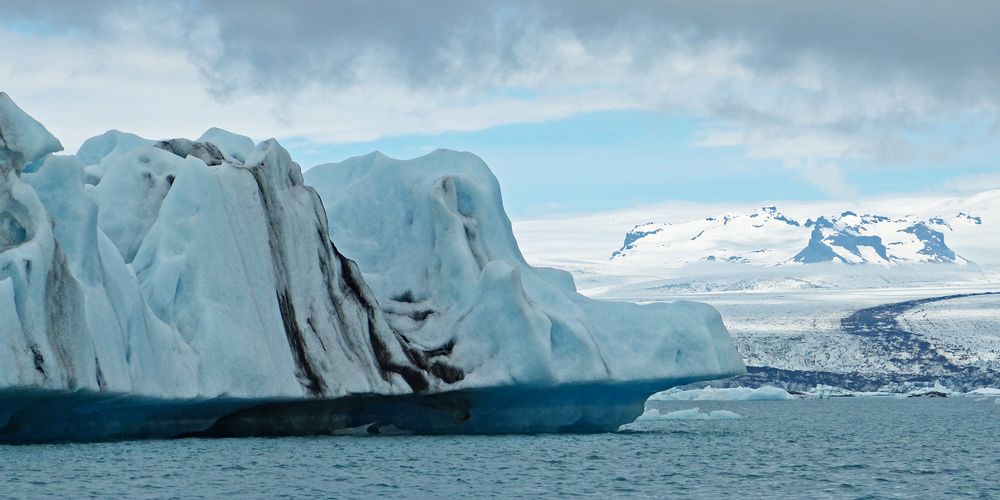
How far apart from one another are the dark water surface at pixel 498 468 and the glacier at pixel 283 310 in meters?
0.99

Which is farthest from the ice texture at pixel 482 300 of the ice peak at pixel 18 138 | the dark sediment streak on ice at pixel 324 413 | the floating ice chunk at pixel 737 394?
the floating ice chunk at pixel 737 394

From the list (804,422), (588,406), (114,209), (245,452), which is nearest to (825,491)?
(245,452)

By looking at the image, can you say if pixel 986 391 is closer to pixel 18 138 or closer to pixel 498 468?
pixel 498 468

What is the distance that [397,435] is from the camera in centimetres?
3784

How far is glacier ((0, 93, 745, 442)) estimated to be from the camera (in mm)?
26625

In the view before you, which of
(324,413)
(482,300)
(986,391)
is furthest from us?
(986,391)

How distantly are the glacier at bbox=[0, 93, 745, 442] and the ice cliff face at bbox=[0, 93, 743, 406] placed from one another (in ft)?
0.16

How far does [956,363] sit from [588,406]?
297 ft

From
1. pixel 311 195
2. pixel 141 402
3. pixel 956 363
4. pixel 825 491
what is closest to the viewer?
pixel 825 491

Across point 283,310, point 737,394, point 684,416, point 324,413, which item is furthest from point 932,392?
point 283,310

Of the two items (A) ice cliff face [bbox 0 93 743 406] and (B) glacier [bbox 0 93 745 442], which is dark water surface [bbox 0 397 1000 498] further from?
(A) ice cliff face [bbox 0 93 743 406]

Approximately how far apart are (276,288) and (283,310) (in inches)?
22.3

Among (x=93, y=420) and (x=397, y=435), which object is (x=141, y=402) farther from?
(x=397, y=435)

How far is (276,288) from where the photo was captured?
1315 inches
